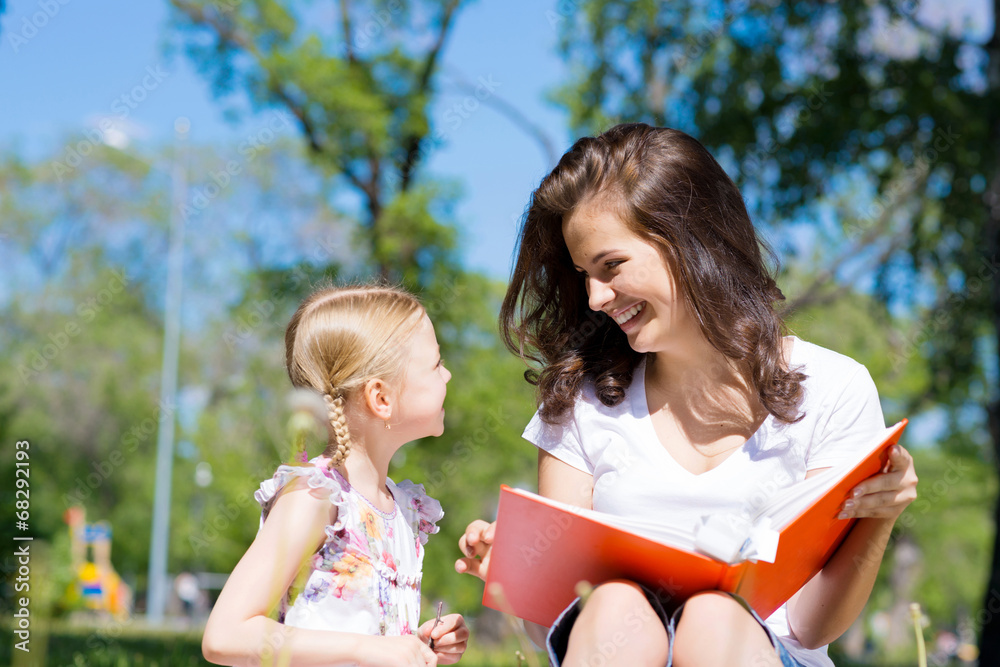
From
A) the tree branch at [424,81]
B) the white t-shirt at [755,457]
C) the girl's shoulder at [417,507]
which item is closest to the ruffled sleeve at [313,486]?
the girl's shoulder at [417,507]

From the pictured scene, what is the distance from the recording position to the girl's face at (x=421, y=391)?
6.79 feet

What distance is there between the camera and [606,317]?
7.97 feet

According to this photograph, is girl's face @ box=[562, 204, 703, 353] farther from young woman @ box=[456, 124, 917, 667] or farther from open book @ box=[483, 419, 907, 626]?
open book @ box=[483, 419, 907, 626]

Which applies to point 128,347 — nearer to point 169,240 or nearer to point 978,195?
point 169,240

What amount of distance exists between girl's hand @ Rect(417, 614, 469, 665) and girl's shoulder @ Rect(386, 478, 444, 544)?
40 cm

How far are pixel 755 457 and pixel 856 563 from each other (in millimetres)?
308

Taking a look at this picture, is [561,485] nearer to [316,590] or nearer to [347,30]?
[316,590]

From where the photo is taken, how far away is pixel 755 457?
6.68ft

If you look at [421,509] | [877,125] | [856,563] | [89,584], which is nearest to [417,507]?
[421,509]

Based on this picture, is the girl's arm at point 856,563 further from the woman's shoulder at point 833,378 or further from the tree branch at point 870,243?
the tree branch at point 870,243

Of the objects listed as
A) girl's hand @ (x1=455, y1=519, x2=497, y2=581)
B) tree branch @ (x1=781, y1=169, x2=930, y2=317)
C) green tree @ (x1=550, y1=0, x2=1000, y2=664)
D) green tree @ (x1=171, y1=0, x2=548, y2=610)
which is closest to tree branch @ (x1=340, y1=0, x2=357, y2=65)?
green tree @ (x1=171, y1=0, x2=548, y2=610)

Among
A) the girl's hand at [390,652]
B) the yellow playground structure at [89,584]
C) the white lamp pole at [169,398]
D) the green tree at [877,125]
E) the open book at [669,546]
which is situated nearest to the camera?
the open book at [669,546]

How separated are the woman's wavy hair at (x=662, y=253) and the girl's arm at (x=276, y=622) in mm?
712

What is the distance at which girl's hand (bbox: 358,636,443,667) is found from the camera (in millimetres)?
1723
